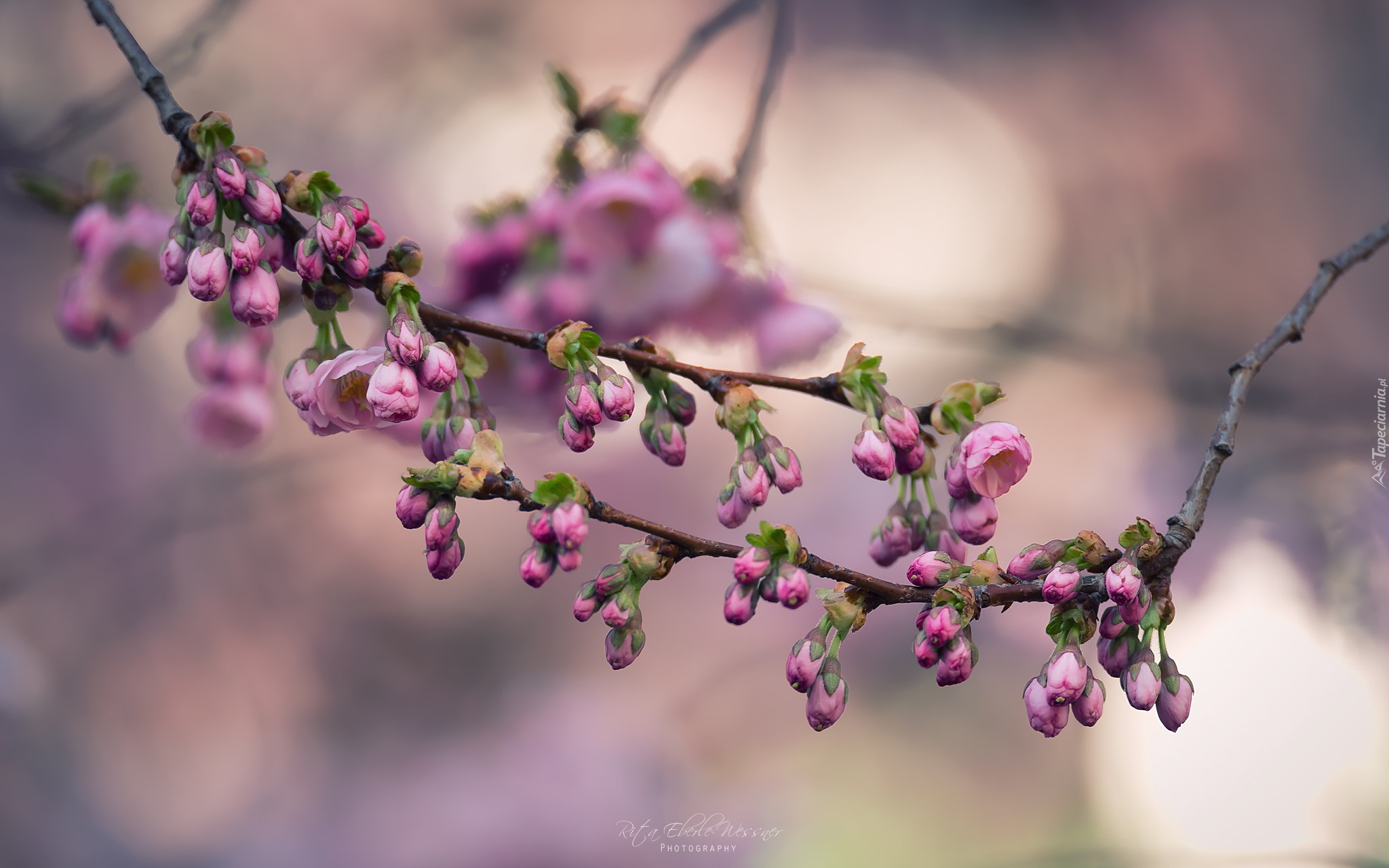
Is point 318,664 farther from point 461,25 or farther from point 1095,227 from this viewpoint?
point 1095,227

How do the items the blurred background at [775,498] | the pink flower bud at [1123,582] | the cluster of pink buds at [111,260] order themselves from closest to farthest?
the pink flower bud at [1123,582]
the cluster of pink buds at [111,260]
the blurred background at [775,498]

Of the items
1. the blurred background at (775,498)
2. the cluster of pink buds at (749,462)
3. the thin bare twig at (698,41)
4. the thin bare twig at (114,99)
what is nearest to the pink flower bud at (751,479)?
the cluster of pink buds at (749,462)

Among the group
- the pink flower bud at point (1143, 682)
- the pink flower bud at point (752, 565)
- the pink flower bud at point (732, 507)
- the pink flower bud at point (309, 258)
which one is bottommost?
the pink flower bud at point (1143, 682)

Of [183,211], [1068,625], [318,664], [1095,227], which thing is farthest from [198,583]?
[1095,227]

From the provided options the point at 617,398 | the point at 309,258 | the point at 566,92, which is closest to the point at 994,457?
the point at 617,398

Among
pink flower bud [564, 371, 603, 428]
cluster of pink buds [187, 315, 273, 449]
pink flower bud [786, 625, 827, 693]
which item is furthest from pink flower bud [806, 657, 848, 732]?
cluster of pink buds [187, 315, 273, 449]

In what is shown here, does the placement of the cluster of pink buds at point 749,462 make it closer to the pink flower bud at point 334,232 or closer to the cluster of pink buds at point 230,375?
the pink flower bud at point 334,232
